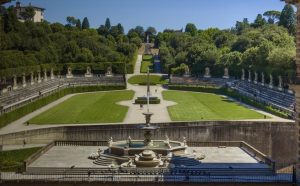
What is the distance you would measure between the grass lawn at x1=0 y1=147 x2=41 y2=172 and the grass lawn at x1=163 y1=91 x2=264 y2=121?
823 inches

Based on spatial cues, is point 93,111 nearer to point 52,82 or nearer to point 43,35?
point 52,82

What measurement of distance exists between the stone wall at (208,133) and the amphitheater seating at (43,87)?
13713 millimetres

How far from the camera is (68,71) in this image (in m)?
116

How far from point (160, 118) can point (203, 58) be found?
61817 mm

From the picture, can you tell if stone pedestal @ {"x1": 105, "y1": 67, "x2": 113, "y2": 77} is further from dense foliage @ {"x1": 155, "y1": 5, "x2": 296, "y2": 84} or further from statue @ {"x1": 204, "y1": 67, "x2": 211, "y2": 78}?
statue @ {"x1": 204, "y1": 67, "x2": 211, "y2": 78}

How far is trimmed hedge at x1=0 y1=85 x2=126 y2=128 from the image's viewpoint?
195ft

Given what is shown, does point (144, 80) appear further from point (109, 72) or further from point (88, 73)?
point (88, 73)

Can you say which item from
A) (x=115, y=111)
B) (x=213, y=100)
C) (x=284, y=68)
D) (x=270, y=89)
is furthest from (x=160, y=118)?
(x=284, y=68)

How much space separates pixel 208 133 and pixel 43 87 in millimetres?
45500

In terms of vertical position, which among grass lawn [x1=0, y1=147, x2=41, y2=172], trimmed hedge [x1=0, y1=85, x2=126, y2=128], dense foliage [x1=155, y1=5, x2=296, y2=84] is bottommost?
grass lawn [x1=0, y1=147, x2=41, y2=172]

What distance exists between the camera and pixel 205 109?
71062 mm

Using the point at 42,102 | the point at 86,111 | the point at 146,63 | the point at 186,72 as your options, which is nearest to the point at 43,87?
the point at 42,102

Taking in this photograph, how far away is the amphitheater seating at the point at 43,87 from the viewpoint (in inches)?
2815

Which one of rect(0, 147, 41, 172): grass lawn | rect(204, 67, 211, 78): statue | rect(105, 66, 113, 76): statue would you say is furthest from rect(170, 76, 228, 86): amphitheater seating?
rect(0, 147, 41, 172): grass lawn
